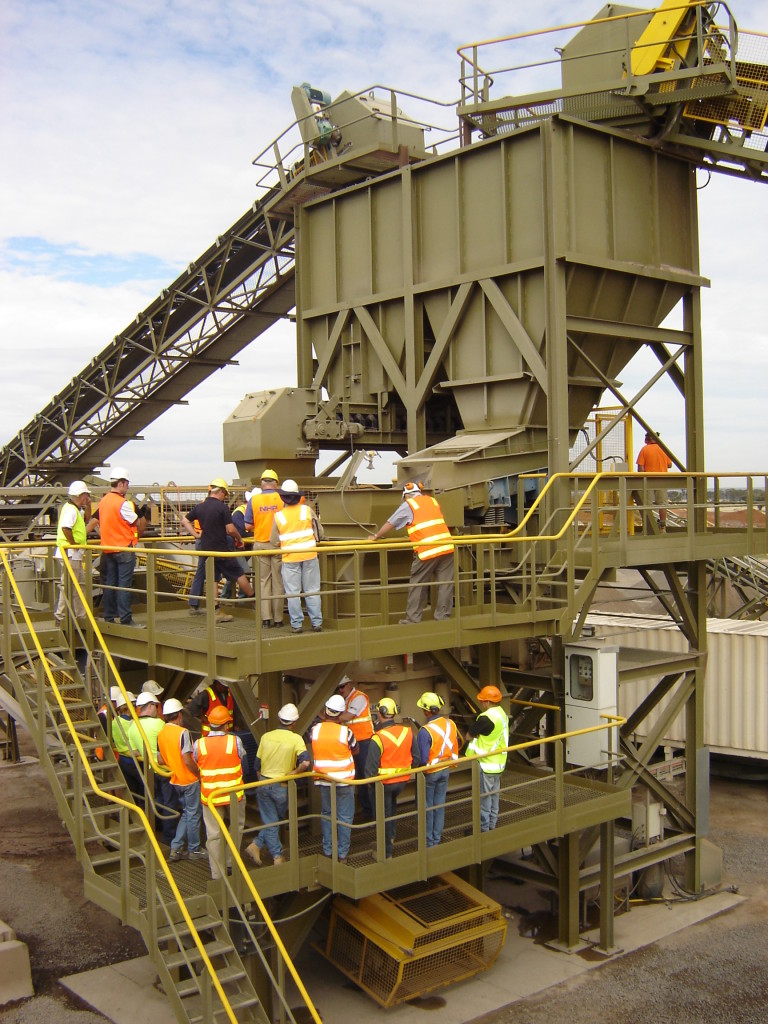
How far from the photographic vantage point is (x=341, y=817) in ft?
32.2

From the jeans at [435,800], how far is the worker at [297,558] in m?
1.95

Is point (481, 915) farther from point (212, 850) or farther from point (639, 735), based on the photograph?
point (639, 735)

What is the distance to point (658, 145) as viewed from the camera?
14789 millimetres

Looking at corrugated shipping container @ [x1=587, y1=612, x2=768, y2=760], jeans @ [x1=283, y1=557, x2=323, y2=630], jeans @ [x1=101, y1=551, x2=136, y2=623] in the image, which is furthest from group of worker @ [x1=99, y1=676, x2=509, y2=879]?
corrugated shipping container @ [x1=587, y1=612, x2=768, y2=760]

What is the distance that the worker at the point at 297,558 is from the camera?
10367 millimetres

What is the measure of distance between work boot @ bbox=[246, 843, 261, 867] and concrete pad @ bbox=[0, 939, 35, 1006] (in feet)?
12.1

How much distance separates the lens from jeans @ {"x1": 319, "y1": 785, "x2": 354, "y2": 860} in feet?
31.9

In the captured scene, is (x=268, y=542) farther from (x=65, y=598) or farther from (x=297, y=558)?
(x=65, y=598)

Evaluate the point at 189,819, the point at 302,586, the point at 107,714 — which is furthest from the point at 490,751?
the point at 107,714

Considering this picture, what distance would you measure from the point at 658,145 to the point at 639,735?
12.3 metres

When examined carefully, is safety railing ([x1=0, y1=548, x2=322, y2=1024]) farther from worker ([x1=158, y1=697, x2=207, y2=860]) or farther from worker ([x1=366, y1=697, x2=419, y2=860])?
worker ([x1=366, y1=697, x2=419, y2=860])

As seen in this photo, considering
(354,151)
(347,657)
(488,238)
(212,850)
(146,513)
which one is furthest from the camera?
(146,513)

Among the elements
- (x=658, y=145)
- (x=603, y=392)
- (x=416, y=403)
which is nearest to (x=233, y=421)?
(x=416, y=403)

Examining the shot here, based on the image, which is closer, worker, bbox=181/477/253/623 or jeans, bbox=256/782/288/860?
jeans, bbox=256/782/288/860
